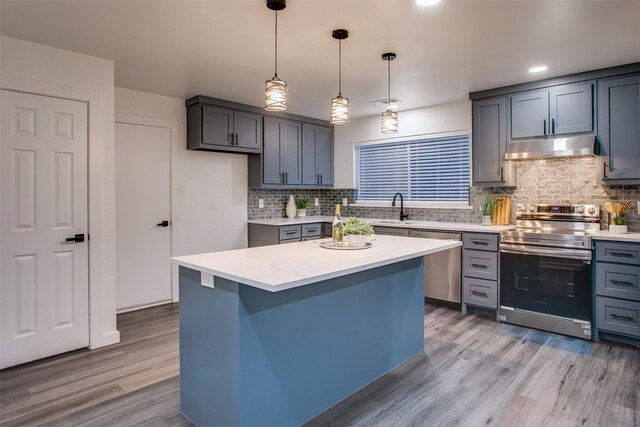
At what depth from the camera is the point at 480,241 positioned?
3971mm

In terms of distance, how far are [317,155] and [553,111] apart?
302 centimetres

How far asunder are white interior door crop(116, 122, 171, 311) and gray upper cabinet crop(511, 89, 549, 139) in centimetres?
372

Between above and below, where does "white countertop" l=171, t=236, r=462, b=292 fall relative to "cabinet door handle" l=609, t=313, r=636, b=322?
above

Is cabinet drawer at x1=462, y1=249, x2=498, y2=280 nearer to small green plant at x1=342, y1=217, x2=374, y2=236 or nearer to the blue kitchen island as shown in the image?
the blue kitchen island

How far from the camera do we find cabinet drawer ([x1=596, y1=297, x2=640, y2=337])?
314 centimetres

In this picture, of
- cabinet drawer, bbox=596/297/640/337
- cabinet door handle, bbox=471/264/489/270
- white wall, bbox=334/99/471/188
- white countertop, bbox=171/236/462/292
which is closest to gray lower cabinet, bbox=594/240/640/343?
cabinet drawer, bbox=596/297/640/337

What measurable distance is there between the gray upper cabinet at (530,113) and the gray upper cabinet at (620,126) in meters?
0.44

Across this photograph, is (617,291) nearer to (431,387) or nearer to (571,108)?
(571,108)

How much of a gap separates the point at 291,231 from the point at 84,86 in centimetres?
269

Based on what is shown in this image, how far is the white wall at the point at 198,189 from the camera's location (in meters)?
4.35

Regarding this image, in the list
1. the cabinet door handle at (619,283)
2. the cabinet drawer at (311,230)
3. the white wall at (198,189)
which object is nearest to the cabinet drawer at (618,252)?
the cabinet door handle at (619,283)

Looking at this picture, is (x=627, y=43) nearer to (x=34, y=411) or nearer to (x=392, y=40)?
(x=392, y=40)

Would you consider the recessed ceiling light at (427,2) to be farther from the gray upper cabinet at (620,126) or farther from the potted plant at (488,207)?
the potted plant at (488,207)

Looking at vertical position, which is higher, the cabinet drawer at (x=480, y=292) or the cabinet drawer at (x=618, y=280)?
the cabinet drawer at (x=618, y=280)
